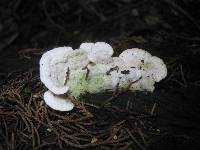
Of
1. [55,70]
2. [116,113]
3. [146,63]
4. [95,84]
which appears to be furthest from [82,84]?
[146,63]

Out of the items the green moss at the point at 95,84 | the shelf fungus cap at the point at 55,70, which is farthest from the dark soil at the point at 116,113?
the shelf fungus cap at the point at 55,70

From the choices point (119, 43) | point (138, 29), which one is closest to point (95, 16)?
point (138, 29)

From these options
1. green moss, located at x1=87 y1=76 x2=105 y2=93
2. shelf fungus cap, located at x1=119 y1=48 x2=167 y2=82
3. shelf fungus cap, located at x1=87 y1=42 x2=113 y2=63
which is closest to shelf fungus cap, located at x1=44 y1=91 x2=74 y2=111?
green moss, located at x1=87 y1=76 x2=105 y2=93

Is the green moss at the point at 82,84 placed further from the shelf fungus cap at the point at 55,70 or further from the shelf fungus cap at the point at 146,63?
the shelf fungus cap at the point at 146,63

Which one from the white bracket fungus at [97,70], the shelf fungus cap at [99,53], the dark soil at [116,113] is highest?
the shelf fungus cap at [99,53]

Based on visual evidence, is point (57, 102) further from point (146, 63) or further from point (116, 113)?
point (146, 63)

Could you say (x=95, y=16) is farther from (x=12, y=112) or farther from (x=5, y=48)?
(x=12, y=112)
